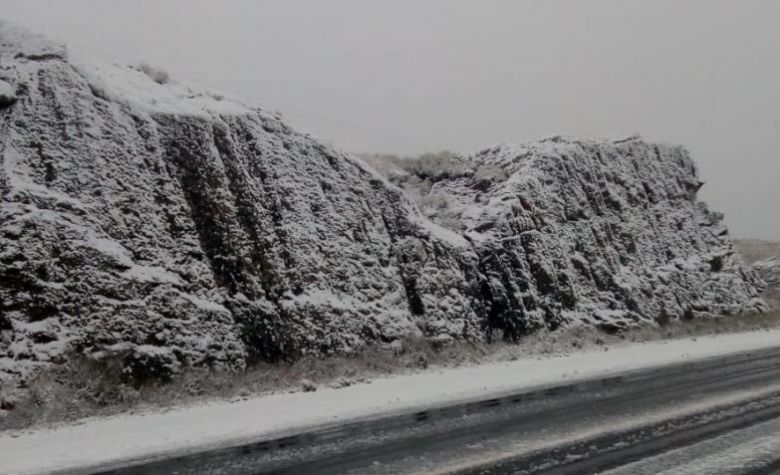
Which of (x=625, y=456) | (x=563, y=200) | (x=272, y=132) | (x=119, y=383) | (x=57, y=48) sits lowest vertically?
(x=625, y=456)

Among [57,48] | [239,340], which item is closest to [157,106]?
[57,48]

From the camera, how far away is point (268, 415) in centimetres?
1031

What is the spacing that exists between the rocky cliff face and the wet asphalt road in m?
5.13

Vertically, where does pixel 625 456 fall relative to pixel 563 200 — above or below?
below

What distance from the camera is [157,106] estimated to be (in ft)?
50.8

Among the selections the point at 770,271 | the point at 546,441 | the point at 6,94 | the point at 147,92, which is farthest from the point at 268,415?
the point at 770,271

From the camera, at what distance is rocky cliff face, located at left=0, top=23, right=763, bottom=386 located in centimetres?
1155

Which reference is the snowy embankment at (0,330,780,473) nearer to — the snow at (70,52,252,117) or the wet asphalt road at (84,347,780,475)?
the wet asphalt road at (84,347,780,475)

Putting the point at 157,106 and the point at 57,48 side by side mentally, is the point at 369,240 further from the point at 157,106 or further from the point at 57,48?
the point at 57,48

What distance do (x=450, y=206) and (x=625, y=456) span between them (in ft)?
58.0

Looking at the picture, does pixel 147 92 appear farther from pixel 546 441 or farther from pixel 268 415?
pixel 546 441

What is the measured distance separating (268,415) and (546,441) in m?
5.36

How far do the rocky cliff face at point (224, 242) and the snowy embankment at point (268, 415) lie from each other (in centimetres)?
167

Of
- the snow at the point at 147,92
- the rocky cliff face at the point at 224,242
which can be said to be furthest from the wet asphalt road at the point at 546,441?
the snow at the point at 147,92
